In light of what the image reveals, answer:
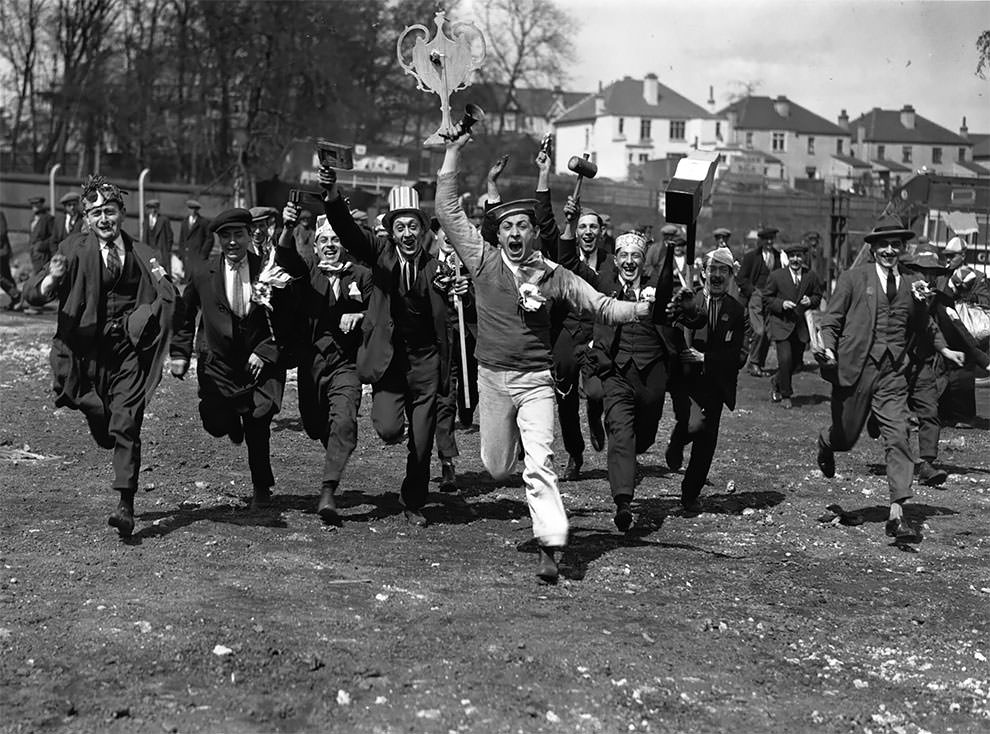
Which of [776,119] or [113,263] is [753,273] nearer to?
[113,263]

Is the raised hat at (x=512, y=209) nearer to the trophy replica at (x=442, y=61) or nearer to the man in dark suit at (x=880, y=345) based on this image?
the trophy replica at (x=442, y=61)

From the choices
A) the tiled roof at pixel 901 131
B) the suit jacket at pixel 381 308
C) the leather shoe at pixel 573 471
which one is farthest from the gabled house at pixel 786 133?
the suit jacket at pixel 381 308

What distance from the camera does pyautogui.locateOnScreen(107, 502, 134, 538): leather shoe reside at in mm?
8406

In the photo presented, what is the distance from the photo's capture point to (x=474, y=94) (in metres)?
63.0

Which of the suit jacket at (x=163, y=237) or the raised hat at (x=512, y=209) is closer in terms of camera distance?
the raised hat at (x=512, y=209)

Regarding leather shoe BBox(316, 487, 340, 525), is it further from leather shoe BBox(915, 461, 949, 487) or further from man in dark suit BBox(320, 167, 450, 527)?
leather shoe BBox(915, 461, 949, 487)

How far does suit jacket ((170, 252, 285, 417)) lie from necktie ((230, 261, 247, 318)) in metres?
0.03

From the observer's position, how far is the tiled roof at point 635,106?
103 metres

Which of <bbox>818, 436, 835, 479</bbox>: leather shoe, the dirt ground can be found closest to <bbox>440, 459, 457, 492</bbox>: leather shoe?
the dirt ground

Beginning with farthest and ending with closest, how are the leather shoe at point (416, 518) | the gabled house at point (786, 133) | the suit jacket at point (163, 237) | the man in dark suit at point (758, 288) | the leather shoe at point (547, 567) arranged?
1. the gabled house at point (786, 133)
2. the suit jacket at point (163, 237)
3. the man in dark suit at point (758, 288)
4. the leather shoe at point (416, 518)
5. the leather shoe at point (547, 567)

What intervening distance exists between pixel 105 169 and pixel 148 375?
48.7m

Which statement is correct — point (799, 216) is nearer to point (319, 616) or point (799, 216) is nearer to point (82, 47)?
point (82, 47)

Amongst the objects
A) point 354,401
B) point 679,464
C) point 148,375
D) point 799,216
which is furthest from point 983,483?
point 799,216

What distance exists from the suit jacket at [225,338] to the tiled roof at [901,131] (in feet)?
304
